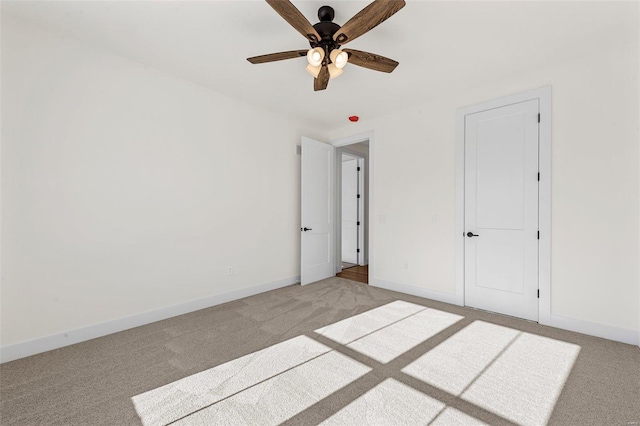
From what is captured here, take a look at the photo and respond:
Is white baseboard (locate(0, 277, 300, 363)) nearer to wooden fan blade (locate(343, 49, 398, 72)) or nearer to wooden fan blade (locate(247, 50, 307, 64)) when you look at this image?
wooden fan blade (locate(247, 50, 307, 64))

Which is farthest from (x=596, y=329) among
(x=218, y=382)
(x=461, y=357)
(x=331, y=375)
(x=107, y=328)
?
(x=107, y=328)

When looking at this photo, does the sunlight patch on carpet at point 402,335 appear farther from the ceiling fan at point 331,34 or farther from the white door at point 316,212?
the ceiling fan at point 331,34

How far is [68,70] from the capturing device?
249cm

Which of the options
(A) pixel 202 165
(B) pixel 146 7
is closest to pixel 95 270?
(A) pixel 202 165

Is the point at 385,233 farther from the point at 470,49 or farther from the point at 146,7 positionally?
the point at 146,7

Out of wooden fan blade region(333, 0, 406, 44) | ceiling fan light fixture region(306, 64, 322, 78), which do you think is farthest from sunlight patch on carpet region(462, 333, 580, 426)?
ceiling fan light fixture region(306, 64, 322, 78)

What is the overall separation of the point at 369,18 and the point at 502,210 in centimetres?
257

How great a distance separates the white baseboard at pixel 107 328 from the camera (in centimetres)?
227

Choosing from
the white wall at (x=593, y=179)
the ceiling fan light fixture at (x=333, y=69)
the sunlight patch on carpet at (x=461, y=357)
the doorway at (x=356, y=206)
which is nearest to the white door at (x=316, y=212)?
the doorway at (x=356, y=206)

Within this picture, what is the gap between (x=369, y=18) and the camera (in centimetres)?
180

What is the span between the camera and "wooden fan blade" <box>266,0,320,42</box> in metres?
1.69

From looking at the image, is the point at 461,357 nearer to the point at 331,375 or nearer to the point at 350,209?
the point at 331,375

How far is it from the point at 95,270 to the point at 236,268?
1.54 meters

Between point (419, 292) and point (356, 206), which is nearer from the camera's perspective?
point (419, 292)
